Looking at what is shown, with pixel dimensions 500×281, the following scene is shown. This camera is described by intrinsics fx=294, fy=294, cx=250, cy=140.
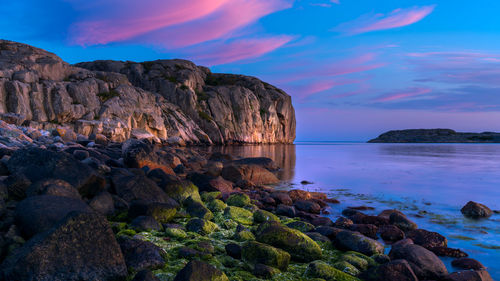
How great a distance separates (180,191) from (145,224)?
3282 millimetres

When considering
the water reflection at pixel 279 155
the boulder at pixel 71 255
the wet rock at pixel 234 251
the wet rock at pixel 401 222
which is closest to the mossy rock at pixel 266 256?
the wet rock at pixel 234 251

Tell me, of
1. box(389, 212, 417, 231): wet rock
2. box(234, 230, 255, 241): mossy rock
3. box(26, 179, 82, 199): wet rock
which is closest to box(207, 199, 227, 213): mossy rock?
box(234, 230, 255, 241): mossy rock

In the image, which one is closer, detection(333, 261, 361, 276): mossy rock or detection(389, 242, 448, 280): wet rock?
detection(333, 261, 361, 276): mossy rock

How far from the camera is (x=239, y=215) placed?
342 inches

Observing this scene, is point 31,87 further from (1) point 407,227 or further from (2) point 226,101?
(2) point 226,101

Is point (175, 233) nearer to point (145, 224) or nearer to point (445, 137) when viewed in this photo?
point (145, 224)

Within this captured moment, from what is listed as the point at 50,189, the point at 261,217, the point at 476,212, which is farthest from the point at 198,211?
the point at 476,212

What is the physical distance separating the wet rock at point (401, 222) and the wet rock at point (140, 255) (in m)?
7.38

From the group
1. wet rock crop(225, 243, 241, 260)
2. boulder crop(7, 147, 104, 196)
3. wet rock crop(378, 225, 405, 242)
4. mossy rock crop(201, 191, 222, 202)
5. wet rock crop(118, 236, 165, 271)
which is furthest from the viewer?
mossy rock crop(201, 191, 222, 202)

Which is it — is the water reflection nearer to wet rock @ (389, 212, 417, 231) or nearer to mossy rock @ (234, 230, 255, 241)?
wet rock @ (389, 212, 417, 231)

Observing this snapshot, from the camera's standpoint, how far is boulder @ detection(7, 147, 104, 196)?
7.71m

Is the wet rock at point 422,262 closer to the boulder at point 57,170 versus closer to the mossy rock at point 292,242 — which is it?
the mossy rock at point 292,242

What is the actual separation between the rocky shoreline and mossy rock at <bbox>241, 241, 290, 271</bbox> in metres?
0.02

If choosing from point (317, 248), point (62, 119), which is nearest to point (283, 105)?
point (62, 119)
